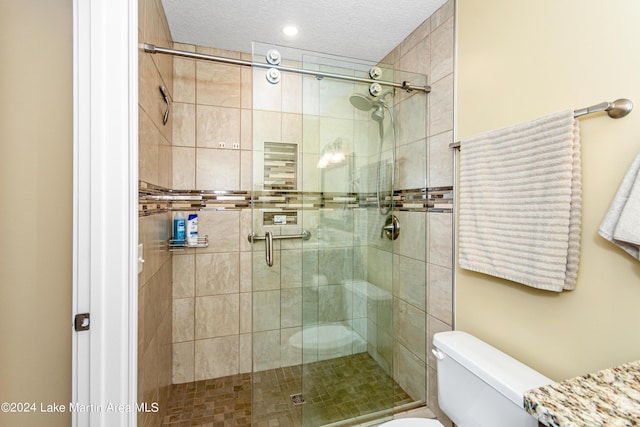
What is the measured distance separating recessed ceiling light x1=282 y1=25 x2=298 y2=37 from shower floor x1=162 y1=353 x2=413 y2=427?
6.72 ft

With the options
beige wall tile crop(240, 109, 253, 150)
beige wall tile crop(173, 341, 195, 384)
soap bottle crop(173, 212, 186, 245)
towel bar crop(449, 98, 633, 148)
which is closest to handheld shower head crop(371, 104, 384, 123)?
towel bar crop(449, 98, 633, 148)

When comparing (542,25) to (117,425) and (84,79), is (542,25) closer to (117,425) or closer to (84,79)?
(84,79)

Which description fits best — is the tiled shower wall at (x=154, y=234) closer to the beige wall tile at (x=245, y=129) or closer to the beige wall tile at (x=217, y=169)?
the beige wall tile at (x=217, y=169)

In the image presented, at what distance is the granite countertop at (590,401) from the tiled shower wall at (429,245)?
3.10 feet

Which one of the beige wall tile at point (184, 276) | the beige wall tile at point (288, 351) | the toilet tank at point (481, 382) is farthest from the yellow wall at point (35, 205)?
the toilet tank at point (481, 382)

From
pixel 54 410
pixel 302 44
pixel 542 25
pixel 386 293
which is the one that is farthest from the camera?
pixel 302 44

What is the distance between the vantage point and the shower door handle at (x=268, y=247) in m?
1.71

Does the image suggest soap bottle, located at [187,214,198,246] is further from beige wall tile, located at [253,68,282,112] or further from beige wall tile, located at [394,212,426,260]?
beige wall tile, located at [394,212,426,260]

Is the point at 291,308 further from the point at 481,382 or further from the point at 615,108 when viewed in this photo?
the point at 615,108

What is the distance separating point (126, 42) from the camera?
1.00m

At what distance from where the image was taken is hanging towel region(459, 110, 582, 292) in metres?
1.00

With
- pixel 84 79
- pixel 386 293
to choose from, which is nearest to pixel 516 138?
pixel 386 293

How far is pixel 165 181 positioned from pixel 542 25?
2068 mm

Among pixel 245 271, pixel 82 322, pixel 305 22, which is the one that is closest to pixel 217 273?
pixel 245 271
